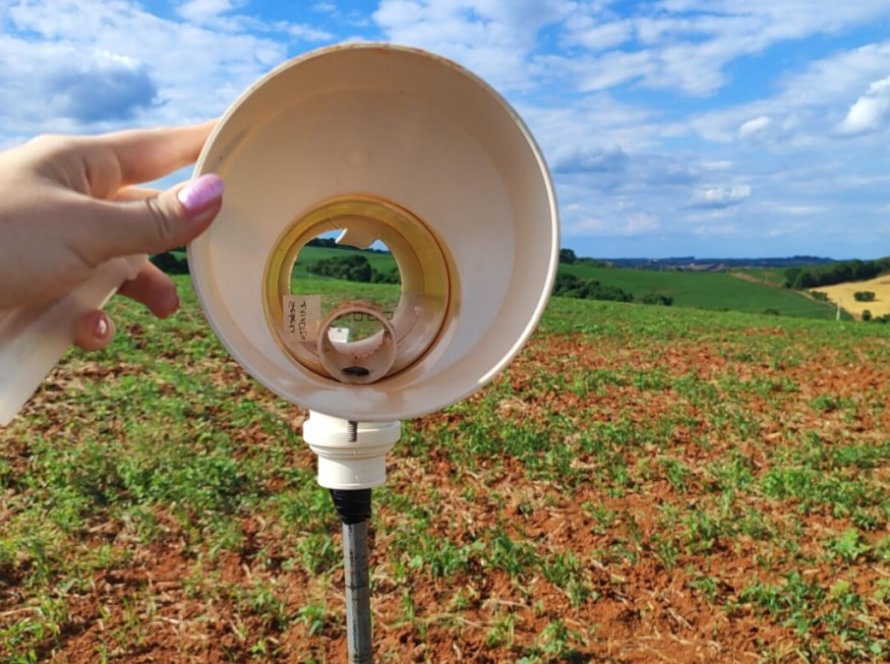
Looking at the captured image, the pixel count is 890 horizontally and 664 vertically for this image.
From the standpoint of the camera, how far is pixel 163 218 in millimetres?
1178

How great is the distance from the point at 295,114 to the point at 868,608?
2.96 m

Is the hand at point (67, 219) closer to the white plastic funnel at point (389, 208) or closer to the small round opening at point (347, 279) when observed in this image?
the white plastic funnel at point (389, 208)

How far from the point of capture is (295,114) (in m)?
1.33

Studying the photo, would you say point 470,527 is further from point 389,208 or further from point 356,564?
point 389,208

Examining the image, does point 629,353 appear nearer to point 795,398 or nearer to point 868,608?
point 795,398

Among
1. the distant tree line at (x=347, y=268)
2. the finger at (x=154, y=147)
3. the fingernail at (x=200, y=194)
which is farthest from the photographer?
the distant tree line at (x=347, y=268)

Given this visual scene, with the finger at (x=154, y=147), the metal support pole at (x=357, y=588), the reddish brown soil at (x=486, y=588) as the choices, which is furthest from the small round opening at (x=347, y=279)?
the reddish brown soil at (x=486, y=588)

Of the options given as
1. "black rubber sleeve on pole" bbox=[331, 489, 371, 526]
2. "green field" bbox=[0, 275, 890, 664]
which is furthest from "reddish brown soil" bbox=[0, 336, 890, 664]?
"black rubber sleeve on pole" bbox=[331, 489, 371, 526]

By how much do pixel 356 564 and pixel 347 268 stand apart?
614 millimetres

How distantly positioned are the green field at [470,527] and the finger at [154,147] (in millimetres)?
383

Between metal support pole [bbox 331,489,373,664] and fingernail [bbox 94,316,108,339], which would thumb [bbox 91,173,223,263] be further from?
metal support pole [bbox 331,489,373,664]

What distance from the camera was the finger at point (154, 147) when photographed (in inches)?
52.8

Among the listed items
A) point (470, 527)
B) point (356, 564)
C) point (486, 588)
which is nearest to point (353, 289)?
point (356, 564)

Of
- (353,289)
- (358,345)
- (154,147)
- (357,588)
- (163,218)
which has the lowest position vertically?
(357,588)
